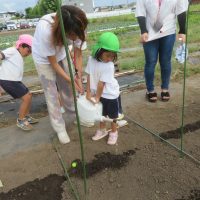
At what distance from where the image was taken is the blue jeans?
392 cm

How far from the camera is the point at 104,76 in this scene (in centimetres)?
277

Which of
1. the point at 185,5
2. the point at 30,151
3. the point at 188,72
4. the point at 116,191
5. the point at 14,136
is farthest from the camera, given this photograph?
the point at 188,72

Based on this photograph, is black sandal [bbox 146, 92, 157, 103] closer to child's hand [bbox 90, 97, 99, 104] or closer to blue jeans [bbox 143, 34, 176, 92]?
blue jeans [bbox 143, 34, 176, 92]

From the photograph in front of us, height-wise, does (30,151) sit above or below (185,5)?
below

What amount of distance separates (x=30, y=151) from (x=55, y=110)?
1.60ft

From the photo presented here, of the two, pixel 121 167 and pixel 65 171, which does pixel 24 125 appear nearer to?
pixel 65 171

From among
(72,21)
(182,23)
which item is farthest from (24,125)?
Result: (182,23)

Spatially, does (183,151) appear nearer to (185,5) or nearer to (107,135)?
(107,135)

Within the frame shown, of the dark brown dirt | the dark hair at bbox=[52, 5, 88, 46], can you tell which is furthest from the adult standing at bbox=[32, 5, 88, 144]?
the dark brown dirt

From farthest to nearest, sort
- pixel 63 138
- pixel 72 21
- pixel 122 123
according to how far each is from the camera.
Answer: pixel 122 123
pixel 63 138
pixel 72 21

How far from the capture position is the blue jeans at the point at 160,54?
3.92 meters

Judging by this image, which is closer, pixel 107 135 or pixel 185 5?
pixel 107 135

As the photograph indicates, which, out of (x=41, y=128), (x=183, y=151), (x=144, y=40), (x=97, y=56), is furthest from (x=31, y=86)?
(x=183, y=151)

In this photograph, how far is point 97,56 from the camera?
2771mm
